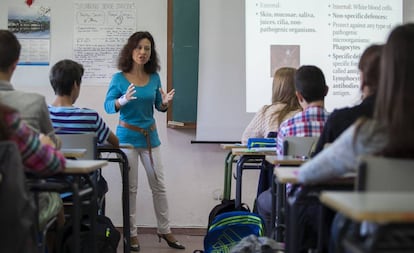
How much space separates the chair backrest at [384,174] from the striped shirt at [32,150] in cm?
113

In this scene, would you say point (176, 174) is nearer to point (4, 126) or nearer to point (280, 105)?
point (280, 105)

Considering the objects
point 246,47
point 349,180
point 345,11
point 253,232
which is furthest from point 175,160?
point 349,180

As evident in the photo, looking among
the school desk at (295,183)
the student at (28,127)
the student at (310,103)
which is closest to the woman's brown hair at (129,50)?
the student at (310,103)

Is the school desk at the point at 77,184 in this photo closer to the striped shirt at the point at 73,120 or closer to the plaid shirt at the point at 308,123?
the striped shirt at the point at 73,120

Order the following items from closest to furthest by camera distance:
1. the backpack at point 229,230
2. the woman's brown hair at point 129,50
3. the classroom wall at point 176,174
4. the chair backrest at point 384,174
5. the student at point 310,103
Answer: the chair backrest at point 384,174
the student at point 310,103
the backpack at point 229,230
the woman's brown hair at point 129,50
the classroom wall at point 176,174

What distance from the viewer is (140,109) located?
3.99m

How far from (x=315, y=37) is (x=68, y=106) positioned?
2.38m

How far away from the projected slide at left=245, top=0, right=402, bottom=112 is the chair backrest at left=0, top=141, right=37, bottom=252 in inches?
117

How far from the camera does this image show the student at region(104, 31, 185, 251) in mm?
3957

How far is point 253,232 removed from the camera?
3.25 m

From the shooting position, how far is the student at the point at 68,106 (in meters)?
3.08

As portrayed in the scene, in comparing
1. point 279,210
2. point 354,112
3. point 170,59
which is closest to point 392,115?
point 354,112

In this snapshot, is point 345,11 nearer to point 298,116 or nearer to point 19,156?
point 298,116

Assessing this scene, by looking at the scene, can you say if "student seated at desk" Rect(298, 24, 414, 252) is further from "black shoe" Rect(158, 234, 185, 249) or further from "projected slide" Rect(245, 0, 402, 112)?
"projected slide" Rect(245, 0, 402, 112)
